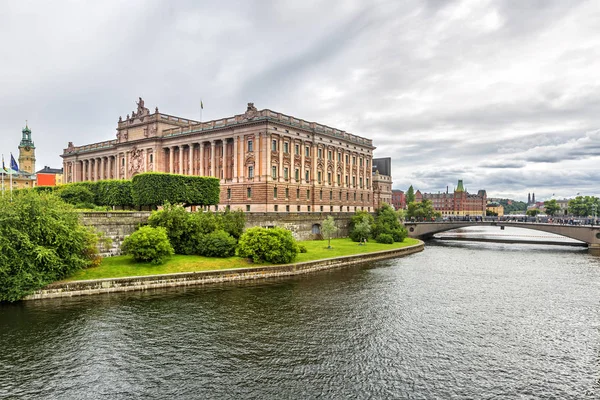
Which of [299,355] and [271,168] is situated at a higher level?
[271,168]

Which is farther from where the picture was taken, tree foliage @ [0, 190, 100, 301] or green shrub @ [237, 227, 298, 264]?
green shrub @ [237, 227, 298, 264]

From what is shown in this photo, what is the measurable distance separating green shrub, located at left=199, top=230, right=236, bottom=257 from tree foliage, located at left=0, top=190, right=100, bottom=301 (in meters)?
12.7

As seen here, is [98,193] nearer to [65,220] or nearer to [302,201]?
[65,220]

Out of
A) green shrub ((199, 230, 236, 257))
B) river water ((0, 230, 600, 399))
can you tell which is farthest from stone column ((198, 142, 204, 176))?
→ river water ((0, 230, 600, 399))

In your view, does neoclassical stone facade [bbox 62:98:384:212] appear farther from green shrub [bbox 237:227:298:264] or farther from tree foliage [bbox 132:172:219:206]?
green shrub [bbox 237:227:298:264]

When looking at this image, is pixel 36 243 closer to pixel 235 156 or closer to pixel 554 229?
pixel 235 156

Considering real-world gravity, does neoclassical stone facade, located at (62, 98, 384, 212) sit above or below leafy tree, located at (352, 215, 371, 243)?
above

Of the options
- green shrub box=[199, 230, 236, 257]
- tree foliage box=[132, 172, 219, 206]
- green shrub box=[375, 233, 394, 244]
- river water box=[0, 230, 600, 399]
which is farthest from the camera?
green shrub box=[375, 233, 394, 244]

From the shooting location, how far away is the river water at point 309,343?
17844 millimetres

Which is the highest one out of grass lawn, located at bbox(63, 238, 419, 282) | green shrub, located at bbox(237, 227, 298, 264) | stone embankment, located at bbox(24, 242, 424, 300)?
green shrub, located at bbox(237, 227, 298, 264)

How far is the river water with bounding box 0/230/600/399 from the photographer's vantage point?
58.5 feet

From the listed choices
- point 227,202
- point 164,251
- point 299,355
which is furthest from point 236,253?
point 227,202

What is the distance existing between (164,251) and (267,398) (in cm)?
2761

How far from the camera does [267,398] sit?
1681 cm
